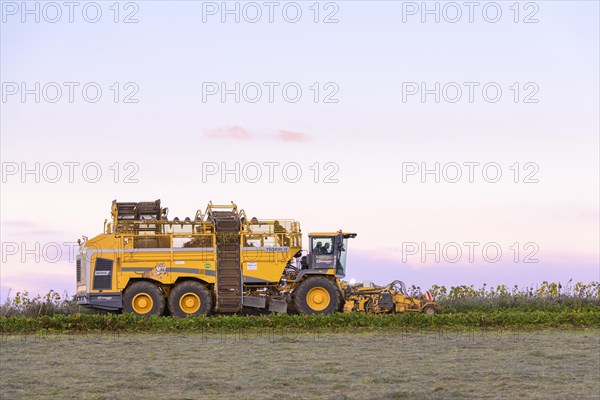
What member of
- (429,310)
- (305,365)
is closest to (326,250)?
(429,310)

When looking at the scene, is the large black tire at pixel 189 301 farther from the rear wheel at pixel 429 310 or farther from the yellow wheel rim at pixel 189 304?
the rear wheel at pixel 429 310

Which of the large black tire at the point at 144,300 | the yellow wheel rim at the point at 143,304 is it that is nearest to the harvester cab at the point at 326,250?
the large black tire at the point at 144,300

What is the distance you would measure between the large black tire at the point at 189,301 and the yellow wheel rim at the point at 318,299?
9.88ft

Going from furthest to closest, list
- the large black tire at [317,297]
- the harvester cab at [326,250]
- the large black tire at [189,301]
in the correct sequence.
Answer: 1. the harvester cab at [326,250]
2. the large black tire at [189,301]
3. the large black tire at [317,297]

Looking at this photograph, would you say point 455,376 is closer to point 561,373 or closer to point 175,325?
point 561,373

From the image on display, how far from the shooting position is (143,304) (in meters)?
29.1

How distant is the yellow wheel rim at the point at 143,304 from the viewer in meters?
29.1

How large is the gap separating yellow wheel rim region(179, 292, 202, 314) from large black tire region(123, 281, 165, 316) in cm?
60

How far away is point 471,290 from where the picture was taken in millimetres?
33438

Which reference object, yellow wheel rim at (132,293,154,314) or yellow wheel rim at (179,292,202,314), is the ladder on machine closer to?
yellow wheel rim at (179,292,202,314)

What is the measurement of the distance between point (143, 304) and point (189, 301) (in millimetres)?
1376

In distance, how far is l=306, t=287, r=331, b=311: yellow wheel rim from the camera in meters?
29.0

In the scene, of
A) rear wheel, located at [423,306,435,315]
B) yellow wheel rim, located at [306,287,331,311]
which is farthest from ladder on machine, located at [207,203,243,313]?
rear wheel, located at [423,306,435,315]

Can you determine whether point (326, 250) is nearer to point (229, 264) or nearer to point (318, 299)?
point (318, 299)
